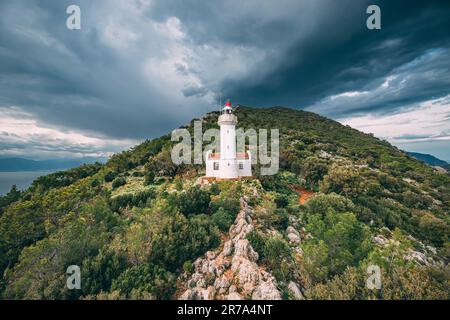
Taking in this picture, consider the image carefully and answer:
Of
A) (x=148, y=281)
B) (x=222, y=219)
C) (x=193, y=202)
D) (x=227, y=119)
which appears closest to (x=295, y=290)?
(x=222, y=219)

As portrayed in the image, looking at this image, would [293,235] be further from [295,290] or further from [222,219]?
[222,219]

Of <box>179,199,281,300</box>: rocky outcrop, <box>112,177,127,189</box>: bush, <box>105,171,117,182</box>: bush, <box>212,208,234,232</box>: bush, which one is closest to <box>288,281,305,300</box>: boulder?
<box>179,199,281,300</box>: rocky outcrop

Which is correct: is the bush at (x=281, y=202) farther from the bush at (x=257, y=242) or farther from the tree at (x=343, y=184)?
the tree at (x=343, y=184)

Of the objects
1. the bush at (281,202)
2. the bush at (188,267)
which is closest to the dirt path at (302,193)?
the bush at (281,202)

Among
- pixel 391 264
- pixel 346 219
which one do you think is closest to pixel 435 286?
pixel 391 264

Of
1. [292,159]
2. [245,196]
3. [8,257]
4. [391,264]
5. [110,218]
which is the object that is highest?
[292,159]
